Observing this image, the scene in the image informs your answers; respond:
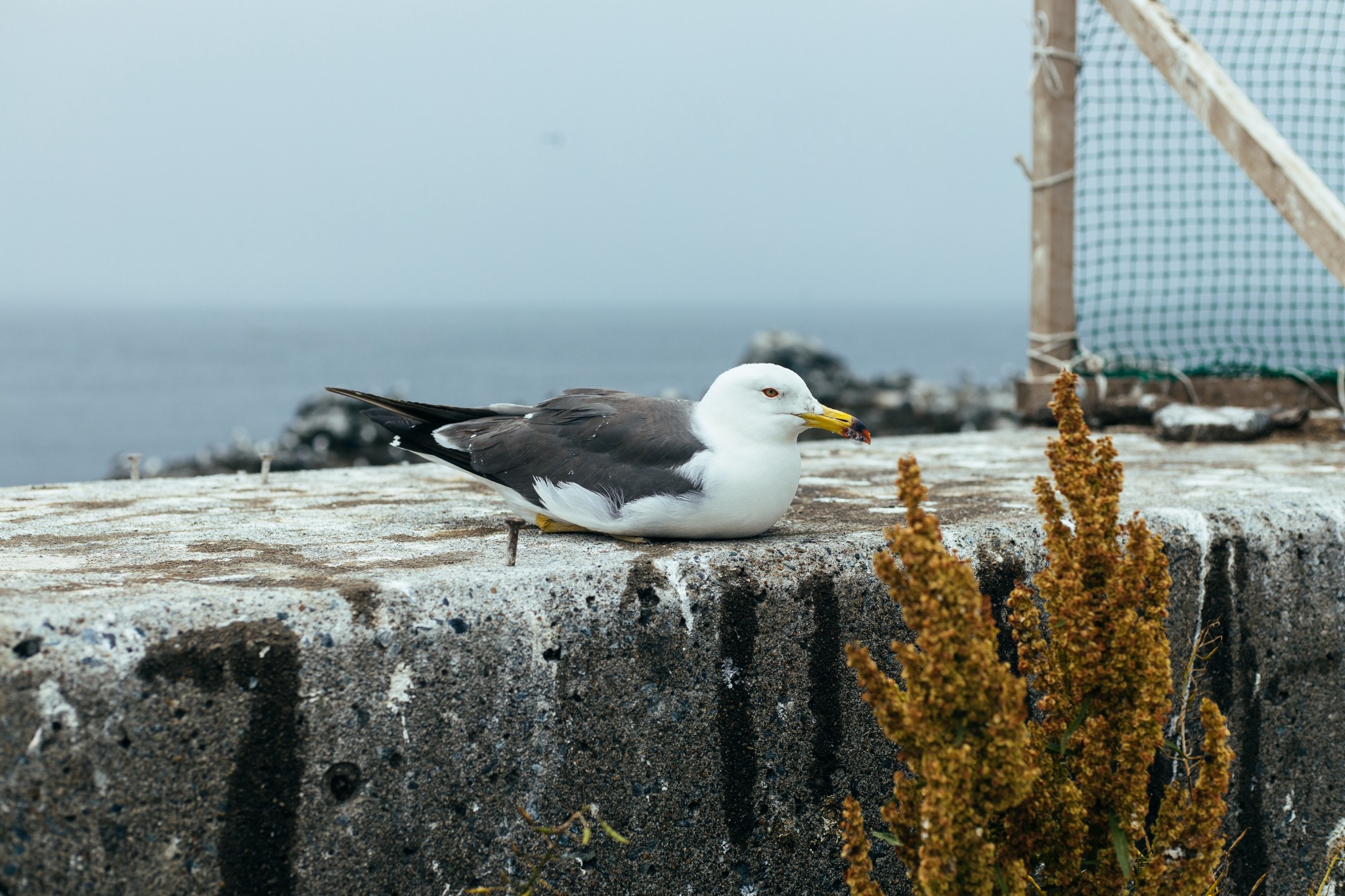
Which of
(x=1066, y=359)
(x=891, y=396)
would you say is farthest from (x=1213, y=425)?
(x=891, y=396)

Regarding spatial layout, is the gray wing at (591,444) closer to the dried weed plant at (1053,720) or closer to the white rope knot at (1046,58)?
the dried weed plant at (1053,720)

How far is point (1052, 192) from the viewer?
6.17 metres

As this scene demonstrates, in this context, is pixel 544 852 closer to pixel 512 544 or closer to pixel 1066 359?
pixel 512 544

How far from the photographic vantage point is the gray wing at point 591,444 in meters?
2.79

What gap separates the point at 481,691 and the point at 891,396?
1196cm

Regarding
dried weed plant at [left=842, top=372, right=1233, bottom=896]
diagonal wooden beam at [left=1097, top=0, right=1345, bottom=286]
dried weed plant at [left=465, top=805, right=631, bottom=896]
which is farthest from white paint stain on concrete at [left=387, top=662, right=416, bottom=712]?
diagonal wooden beam at [left=1097, top=0, right=1345, bottom=286]

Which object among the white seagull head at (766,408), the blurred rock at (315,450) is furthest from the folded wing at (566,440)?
the blurred rock at (315,450)

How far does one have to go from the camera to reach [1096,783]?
2.27 m

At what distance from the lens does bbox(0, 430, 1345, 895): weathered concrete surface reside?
2.10m

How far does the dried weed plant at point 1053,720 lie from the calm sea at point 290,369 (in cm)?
783

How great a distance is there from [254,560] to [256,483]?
1465 millimetres

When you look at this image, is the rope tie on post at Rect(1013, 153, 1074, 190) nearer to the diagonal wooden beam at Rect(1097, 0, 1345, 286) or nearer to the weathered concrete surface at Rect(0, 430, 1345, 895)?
the diagonal wooden beam at Rect(1097, 0, 1345, 286)

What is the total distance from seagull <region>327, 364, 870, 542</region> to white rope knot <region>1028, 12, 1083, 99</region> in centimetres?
405

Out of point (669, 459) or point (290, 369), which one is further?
point (290, 369)
